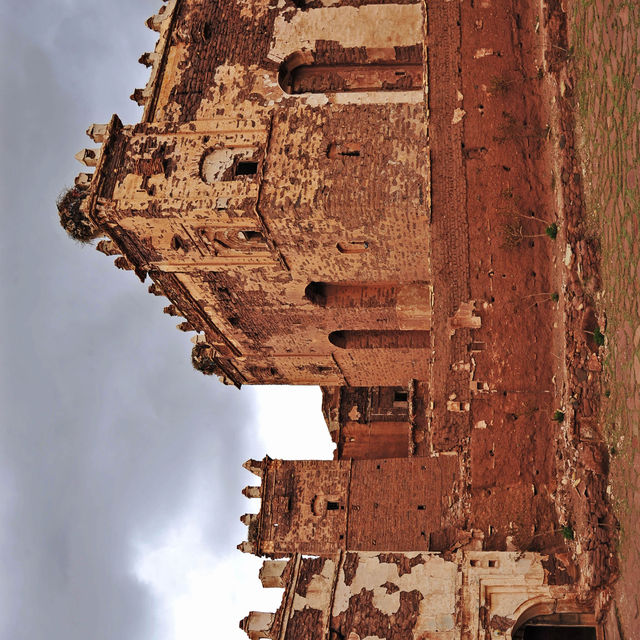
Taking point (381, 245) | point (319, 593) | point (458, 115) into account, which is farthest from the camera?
point (381, 245)

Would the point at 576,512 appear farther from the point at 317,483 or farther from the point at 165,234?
the point at 165,234

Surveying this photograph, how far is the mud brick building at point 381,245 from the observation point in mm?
12241

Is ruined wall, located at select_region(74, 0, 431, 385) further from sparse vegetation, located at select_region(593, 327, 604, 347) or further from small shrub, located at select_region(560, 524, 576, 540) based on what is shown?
small shrub, located at select_region(560, 524, 576, 540)

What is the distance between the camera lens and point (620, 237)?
9.30 metres

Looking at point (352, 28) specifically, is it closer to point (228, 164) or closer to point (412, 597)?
point (228, 164)

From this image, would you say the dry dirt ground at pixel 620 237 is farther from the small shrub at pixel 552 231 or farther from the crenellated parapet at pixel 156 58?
the crenellated parapet at pixel 156 58

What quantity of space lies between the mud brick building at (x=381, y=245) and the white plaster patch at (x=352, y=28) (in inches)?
1.6

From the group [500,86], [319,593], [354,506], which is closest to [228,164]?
[500,86]

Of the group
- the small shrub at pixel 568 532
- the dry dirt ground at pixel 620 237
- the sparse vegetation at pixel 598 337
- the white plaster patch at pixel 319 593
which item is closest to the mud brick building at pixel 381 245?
the white plaster patch at pixel 319 593

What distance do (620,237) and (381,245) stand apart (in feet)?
17.8

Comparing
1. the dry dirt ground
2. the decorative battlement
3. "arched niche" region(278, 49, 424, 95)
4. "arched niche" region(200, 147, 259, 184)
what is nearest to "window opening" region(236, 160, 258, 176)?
"arched niche" region(200, 147, 259, 184)

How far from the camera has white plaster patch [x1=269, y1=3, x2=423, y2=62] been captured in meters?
15.2

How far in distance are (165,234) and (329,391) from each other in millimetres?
7330

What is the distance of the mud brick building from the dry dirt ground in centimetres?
90
